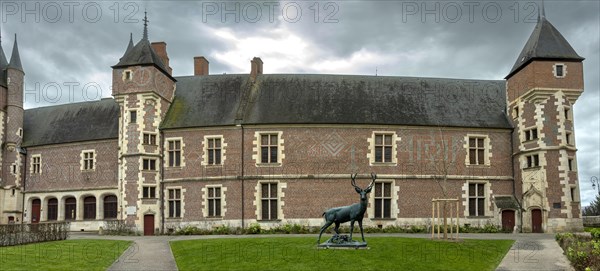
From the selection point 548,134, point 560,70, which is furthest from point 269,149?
point 560,70

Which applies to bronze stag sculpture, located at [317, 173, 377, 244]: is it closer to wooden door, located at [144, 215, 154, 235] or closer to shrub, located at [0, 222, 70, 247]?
shrub, located at [0, 222, 70, 247]

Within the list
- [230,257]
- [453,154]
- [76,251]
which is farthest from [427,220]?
[76,251]

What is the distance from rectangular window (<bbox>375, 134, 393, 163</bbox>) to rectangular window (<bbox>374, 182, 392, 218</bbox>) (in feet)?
4.81

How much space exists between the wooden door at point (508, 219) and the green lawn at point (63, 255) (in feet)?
69.8

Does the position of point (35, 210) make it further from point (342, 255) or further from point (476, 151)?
point (476, 151)

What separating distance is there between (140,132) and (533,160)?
23.1 m

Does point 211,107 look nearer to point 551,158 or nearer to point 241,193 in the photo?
point 241,193

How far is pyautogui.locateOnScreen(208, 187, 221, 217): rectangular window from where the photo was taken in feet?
116

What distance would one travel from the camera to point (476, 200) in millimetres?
35562

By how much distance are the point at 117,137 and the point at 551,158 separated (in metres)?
26.7

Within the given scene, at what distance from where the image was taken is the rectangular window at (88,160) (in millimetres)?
39625

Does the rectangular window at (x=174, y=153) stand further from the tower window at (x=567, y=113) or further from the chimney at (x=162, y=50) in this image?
the tower window at (x=567, y=113)

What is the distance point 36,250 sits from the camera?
79.5 feet

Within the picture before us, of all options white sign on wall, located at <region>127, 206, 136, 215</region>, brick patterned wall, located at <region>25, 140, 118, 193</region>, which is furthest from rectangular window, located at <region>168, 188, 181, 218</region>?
brick patterned wall, located at <region>25, 140, 118, 193</region>
